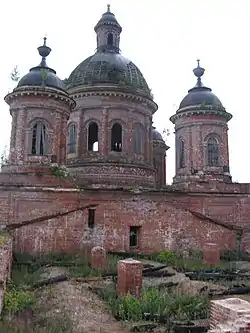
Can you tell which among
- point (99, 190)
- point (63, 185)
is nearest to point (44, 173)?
point (63, 185)

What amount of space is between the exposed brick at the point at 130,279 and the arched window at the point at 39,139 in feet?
36.7

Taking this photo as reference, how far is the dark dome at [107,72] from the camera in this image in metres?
27.6

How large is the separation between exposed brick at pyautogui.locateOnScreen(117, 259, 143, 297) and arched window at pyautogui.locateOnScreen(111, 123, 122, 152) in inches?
562

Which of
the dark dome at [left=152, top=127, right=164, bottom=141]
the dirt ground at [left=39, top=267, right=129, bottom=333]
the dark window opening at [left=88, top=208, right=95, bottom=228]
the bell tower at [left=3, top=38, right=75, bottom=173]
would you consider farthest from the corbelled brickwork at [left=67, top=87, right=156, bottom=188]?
the dirt ground at [left=39, top=267, right=129, bottom=333]

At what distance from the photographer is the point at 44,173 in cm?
2192

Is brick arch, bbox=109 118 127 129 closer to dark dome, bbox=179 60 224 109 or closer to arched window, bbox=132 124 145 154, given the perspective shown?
arched window, bbox=132 124 145 154

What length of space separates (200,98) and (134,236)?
10906mm

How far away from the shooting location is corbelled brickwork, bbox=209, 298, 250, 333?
695 centimetres

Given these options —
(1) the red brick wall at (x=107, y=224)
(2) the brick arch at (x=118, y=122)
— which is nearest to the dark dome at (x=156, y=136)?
(2) the brick arch at (x=118, y=122)

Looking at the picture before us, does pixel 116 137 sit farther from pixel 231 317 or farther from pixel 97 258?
pixel 231 317

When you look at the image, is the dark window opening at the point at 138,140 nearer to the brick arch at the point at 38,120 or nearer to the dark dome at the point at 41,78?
the dark dome at the point at 41,78

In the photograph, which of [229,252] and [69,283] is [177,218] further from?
[69,283]

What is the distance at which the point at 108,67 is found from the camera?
91.6 feet

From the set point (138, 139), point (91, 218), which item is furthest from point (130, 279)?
point (138, 139)
